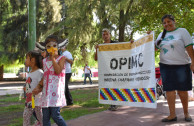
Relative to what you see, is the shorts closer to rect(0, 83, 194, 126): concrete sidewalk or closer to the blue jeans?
rect(0, 83, 194, 126): concrete sidewalk

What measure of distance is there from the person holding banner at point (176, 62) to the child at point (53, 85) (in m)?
2.05

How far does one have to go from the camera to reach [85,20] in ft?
57.3

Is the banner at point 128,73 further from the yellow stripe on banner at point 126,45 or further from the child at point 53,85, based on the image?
the child at point 53,85

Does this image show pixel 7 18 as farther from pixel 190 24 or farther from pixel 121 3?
pixel 190 24

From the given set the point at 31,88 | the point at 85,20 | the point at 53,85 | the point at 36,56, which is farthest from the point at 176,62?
the point at 85,20

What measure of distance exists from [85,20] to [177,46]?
13.4 metres

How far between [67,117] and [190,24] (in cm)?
870

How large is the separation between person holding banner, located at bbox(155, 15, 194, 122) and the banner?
0.55 m

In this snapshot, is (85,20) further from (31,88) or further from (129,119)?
(31,88)

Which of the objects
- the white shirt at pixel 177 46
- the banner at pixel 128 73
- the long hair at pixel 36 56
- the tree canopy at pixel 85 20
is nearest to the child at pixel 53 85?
the long hair at pixel 36 56

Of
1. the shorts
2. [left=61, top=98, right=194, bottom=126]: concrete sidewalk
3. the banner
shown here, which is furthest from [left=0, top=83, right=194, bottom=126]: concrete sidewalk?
the shorts

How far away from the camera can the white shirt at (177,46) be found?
4.46m

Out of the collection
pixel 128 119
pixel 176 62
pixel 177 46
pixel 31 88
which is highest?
pixel 177 46

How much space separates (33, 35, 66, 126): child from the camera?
338cm
